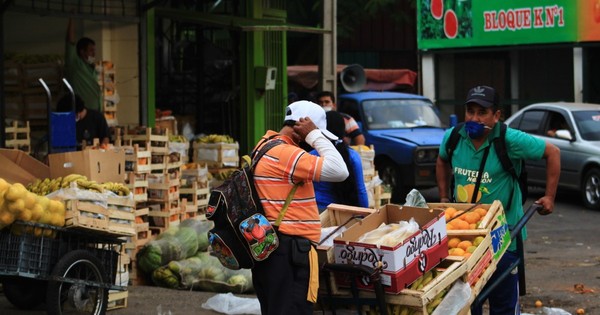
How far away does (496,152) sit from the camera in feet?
23.3

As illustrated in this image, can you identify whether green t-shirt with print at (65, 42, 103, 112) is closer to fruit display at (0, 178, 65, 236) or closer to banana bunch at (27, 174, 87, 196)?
banana bunch at (27, 174, 87, 196)

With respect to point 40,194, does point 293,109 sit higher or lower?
higher

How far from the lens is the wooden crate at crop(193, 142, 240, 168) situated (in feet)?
44.8

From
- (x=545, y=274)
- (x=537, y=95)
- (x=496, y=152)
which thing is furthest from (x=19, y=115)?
(x=537, y=95)

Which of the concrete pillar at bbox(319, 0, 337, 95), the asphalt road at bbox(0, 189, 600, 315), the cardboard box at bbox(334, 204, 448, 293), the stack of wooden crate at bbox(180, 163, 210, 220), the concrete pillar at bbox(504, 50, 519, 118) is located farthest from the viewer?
the concrete pillar at bbox(504, 50, 519, 118)

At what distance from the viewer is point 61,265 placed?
825cm

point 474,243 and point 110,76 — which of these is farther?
point 110,76

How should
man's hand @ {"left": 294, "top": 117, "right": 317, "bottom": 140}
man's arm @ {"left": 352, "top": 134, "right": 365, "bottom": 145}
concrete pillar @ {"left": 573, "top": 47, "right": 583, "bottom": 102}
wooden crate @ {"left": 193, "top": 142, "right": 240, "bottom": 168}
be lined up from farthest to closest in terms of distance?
concrete pillar @ {"left": 573, "top": 47, "right": 583, "bottom": 102} < man's arm @ {"left": 352, "top": 134, "right": 365, "bottom": 145} < wooden crate @ {"left": 193, "top": 142, "right": 240, "bottom": 168} < man's hand @ {"left": 294, "top": 117, "right": 317, "bottom": 140}

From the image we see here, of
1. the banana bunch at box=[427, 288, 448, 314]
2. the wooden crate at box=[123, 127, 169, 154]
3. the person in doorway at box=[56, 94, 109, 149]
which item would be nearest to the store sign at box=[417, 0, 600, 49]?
the wooden crate at box=[123, 127, 169, 154]

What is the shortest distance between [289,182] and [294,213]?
0.17 meters

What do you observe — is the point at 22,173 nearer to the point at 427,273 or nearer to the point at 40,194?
the point at 40,194

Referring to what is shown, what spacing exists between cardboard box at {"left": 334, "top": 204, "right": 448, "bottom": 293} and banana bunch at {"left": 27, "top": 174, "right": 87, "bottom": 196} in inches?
136

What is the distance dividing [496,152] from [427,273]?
148cm

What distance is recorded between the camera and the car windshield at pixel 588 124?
57.8ft
